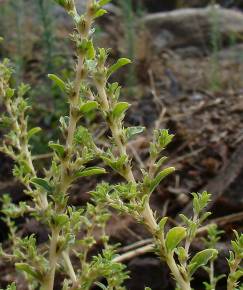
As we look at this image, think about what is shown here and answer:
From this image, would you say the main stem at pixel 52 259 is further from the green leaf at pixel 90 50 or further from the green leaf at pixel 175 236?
the green leaf at pixel 90 50

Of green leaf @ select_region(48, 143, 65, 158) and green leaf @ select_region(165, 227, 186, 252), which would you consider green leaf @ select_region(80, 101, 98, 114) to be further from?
green leaf @ select_region(165, 227, 186, 252)

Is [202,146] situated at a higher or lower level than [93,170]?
lower

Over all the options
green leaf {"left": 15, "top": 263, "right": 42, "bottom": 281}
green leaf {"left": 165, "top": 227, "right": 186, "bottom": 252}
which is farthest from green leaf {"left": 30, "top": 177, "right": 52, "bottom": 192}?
green leaf {"left": 165, "top": 227, "right": 186, "bottom": 252}

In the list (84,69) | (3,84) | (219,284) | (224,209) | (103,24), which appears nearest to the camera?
(84,69)

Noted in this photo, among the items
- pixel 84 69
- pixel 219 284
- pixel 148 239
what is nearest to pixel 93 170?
pixel 84 69

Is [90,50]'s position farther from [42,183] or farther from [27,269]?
[27,269]

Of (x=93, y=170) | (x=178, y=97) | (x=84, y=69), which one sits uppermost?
(x=84, y=69)

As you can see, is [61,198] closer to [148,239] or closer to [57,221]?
[57,221]

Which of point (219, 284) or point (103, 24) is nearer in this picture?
point (219, 284)

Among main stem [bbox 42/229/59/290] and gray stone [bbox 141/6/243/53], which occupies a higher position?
main stem [bbox 42/229/59/290]
